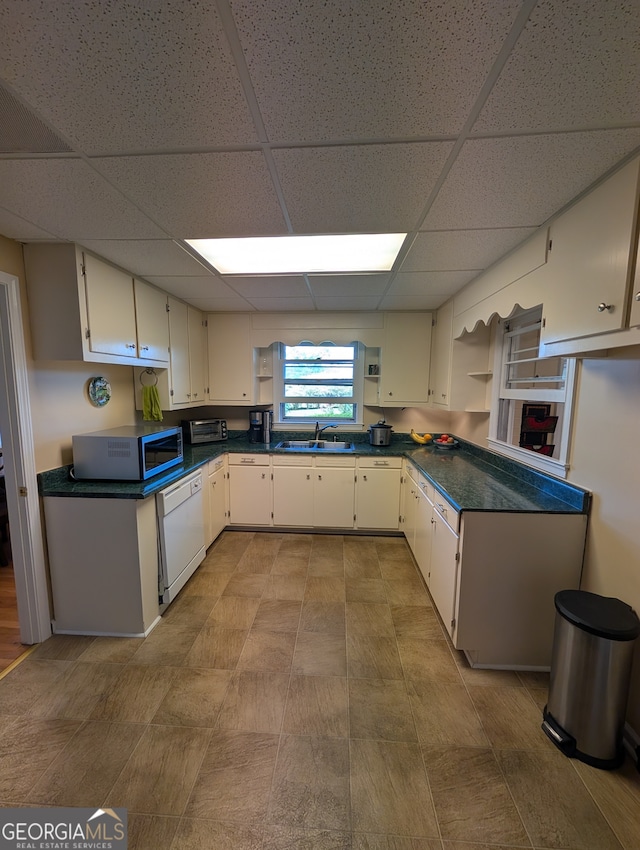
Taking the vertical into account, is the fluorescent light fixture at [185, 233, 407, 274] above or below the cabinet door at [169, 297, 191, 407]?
above

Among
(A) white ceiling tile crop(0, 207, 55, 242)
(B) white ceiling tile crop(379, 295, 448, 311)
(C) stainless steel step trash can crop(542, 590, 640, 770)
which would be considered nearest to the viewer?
(C) stainless steel step trash can crop(542, 590, 640, 770)

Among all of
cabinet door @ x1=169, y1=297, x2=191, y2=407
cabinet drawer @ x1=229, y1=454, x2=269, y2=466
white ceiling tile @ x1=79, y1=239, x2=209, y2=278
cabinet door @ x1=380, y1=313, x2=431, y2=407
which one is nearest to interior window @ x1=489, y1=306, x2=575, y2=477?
cabinet door @ x1=380, y1=313, x2=431, y2=407

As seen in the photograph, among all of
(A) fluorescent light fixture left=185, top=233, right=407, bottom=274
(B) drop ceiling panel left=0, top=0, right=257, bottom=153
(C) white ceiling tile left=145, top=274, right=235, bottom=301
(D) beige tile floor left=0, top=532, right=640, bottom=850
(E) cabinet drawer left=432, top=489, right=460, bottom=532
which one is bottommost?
(D) beige tile floor left=0, top=532, right=640, bottom=850

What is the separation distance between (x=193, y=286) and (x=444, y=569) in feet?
9.31

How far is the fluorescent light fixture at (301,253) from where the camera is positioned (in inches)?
79.5

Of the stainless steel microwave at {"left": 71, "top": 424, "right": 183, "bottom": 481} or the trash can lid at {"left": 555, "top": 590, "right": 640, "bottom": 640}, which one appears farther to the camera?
the stainless steel microwave at {"left": 71, "top": 424, "right": 183, "bottom": 481}

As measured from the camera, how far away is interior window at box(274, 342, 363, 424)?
12.8 ft

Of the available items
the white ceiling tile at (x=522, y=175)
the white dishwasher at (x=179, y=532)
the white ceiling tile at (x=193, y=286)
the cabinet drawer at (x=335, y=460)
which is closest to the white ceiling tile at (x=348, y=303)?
the white ceiling tile at (x=193, y=286)

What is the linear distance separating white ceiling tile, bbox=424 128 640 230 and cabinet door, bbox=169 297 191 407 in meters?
2.33

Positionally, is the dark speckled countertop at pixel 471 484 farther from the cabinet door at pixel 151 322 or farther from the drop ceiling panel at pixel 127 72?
the drop ceiling panel at pixel 127 72

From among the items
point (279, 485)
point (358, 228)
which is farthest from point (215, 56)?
point (279, 485)

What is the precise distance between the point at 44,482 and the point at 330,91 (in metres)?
2.40

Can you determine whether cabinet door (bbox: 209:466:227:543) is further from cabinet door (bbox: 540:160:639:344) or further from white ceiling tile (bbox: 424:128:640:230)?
cabinet door (bbox: 540:160:639:344)

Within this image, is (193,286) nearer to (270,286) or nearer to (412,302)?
(270,286)
